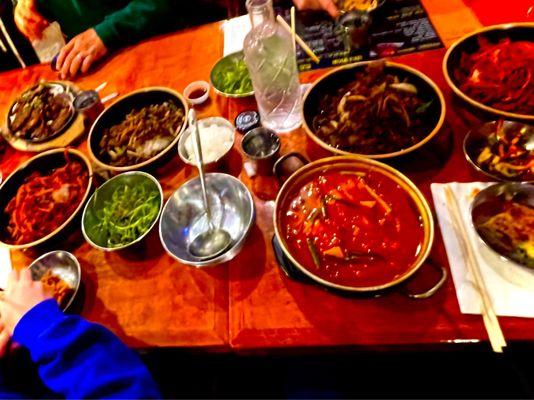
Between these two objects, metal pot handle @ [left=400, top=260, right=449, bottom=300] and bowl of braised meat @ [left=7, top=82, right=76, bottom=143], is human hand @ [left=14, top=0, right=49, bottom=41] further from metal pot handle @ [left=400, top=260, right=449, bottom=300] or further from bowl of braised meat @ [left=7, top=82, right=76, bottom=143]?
metal pot handle @ [left=400, top=260, right=449, bottom=300]

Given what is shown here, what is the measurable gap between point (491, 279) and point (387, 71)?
1.12 m

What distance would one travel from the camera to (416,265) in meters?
1.27

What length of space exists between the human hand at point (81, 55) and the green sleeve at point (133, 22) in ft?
0.20

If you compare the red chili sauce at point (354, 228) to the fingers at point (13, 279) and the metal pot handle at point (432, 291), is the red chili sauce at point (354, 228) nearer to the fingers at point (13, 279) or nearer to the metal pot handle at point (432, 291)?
the metal pot handle at point (432, 291)

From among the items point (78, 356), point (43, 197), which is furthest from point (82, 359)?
point (43, 197)

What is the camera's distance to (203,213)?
1804mm

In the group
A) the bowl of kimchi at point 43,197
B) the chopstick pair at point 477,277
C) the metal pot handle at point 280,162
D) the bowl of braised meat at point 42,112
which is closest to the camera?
the chopstick pair at point 477,277

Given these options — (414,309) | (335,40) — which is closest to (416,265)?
(414,309)

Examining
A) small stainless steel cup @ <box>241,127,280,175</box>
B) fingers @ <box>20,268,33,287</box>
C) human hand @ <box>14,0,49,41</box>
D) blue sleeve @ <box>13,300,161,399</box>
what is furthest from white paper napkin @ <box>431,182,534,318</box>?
human hand @ <box>14,0,49,41</box>

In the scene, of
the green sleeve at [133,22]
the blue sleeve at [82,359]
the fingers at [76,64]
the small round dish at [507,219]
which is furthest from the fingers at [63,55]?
the small round dish at [507,219]

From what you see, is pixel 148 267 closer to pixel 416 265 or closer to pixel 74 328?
pixel 74 328

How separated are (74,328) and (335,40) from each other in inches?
84.7

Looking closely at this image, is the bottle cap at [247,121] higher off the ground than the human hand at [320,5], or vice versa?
the human hand at [320,5]

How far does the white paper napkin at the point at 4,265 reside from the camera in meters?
1.80
